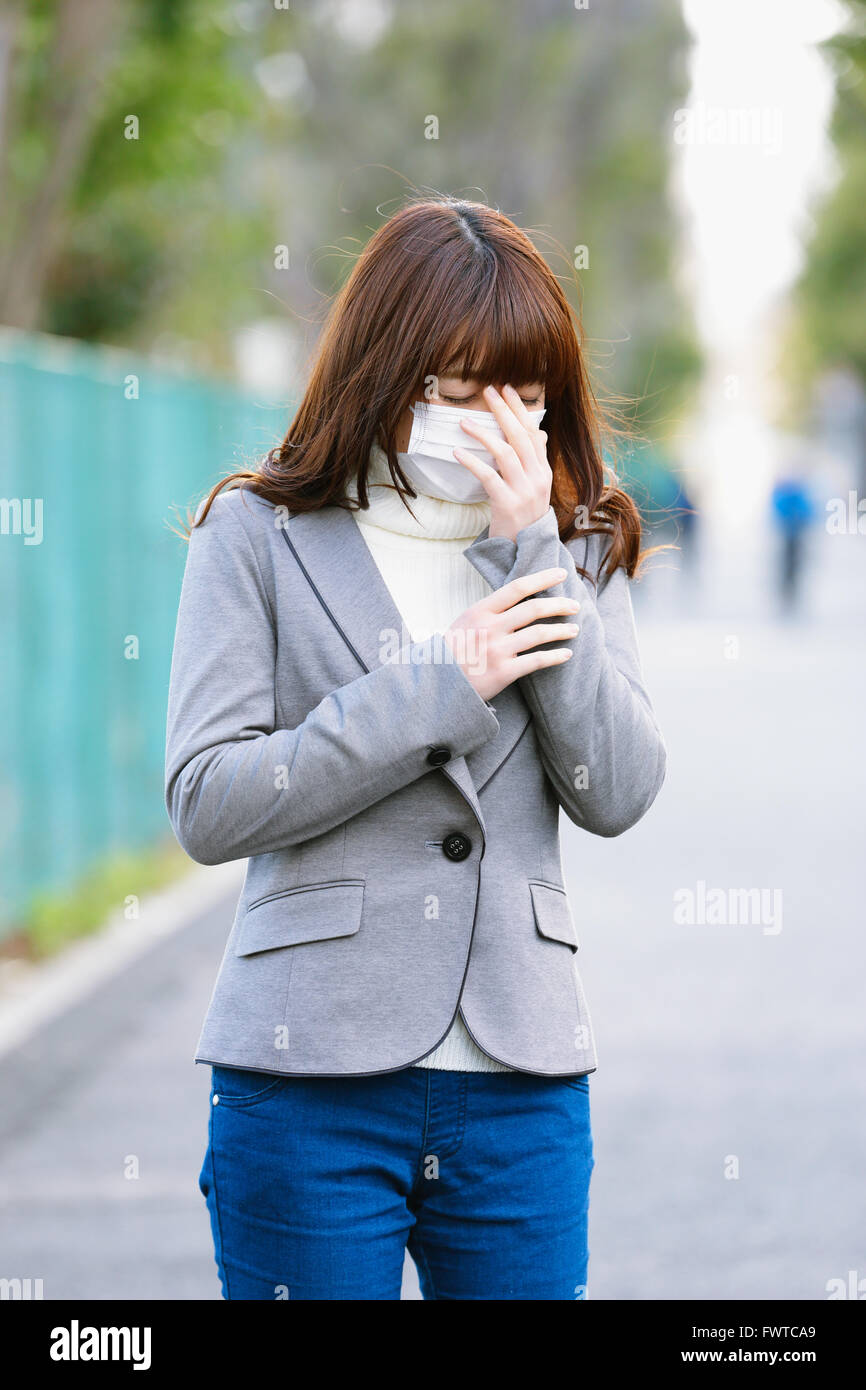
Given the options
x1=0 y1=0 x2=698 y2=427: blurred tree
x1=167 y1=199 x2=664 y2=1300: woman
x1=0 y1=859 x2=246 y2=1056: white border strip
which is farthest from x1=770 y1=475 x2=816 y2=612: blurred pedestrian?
x1=167 y1=199 x2=664 y2=1300: woman

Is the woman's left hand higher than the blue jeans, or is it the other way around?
the woman's left hand

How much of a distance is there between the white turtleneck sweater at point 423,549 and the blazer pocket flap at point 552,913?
13.7 inches

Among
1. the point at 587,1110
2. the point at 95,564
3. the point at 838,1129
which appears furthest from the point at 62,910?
the point at 587,1110

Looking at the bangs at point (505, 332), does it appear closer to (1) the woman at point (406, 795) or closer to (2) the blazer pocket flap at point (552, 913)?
(1) the woman at point (406, 795)

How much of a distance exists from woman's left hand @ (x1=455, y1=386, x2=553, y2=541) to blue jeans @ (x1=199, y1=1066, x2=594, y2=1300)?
67 cm

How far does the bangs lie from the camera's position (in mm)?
2189

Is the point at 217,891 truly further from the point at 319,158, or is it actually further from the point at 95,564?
the point at 319,158

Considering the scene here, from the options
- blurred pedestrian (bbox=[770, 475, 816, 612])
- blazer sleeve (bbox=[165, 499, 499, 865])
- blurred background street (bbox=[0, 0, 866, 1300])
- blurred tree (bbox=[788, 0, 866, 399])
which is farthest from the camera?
blurred tree (bbox=[788, 0, 866, 399])

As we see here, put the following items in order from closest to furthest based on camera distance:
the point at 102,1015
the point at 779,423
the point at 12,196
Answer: the point at 102,1015 < the point at 12,196 < the point at 779,423

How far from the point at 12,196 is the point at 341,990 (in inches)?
433

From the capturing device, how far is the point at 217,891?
8641 mm

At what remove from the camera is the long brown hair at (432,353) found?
2.20 metres

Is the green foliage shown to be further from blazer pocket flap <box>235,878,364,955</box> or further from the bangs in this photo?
the bangs

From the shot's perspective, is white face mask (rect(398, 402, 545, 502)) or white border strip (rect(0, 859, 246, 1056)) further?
white border strip (rect(0, 859, 246, 1056))
